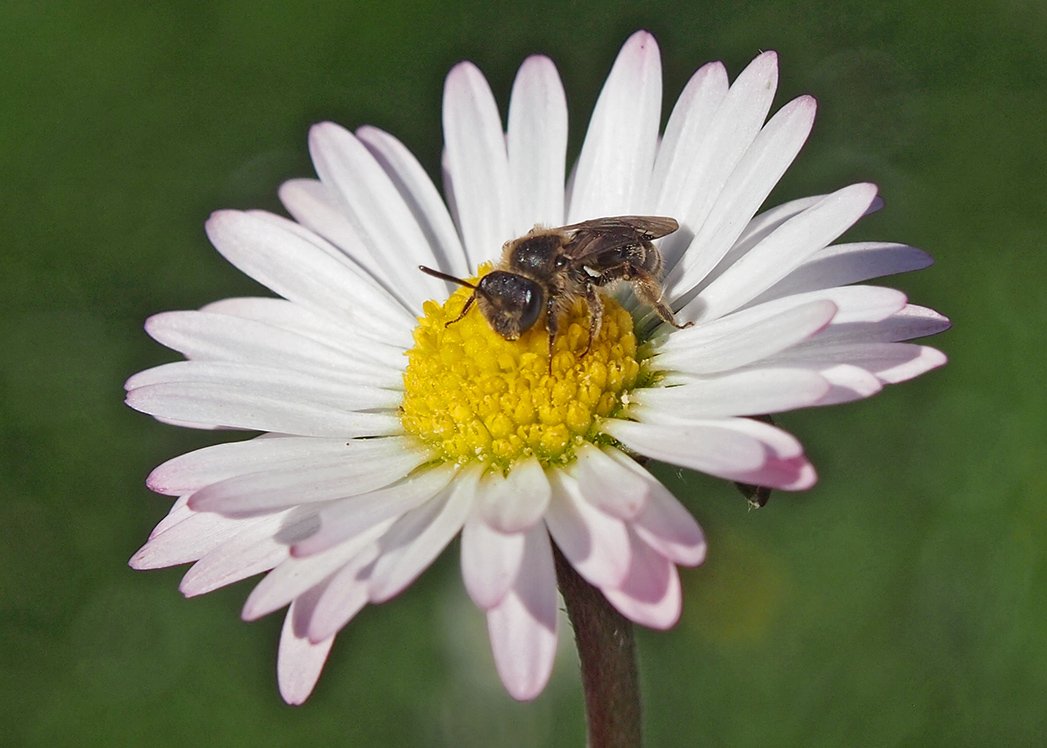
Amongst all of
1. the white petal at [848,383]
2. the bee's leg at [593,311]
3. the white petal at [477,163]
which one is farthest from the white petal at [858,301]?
the white petal at [477,163]

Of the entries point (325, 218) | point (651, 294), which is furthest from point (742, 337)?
point (325, 218)

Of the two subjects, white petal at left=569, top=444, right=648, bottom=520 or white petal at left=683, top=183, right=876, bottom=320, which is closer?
white petal at left=569, top=444, right=648, bottom=520

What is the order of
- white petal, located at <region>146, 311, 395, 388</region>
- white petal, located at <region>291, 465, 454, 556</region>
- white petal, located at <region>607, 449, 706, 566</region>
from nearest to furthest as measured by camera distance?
white petal, located at <region>607, 449, 706, 566</region>
white petal, located at <region>291, 465, 454, 556</region>
white petal, located at <region>146, 311, 395, 388</region>

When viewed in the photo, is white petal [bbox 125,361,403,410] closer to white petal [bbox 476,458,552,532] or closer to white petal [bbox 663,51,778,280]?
white petal [bbox 476,458,552,532]

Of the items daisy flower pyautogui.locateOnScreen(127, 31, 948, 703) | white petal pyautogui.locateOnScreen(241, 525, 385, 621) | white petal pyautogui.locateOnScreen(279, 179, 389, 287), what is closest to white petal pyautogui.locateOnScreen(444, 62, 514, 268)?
daisy flower pyautogui.locateOnScreen(127, 31, 948, 703)

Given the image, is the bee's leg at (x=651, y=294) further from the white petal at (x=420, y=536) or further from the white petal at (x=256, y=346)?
the white petal at (x=256, y=346)

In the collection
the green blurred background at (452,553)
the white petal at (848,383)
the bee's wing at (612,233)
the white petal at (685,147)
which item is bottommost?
the green blurred background at (452,553)

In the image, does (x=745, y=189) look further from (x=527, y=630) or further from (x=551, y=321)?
(x=527, y=630)
